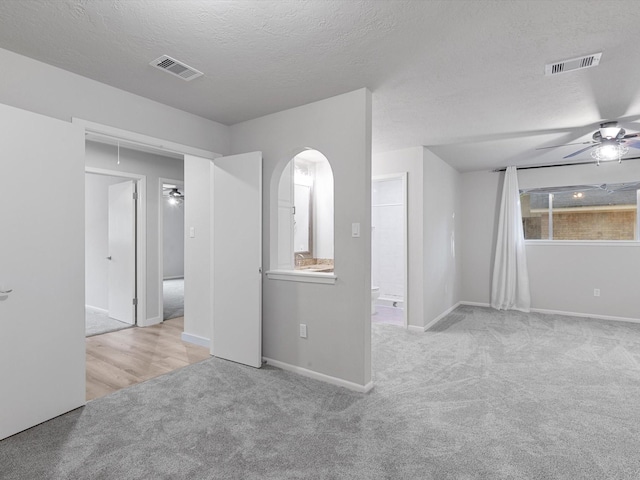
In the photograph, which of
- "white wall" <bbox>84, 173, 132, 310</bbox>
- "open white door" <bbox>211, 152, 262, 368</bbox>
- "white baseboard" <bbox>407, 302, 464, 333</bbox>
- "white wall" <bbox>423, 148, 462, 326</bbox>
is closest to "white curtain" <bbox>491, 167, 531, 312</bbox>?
"white wall" <bbox>423, 148, 462, 326</bbox>

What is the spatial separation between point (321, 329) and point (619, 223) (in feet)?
17.2

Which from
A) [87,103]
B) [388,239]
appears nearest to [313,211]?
[388,239]

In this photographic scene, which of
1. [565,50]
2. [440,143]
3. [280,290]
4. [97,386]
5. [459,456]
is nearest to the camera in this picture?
[459,456]

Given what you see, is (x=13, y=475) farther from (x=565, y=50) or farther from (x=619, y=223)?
(x=619, y=223)

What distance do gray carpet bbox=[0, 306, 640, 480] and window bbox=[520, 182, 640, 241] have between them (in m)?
2.73

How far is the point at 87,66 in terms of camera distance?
250 cm

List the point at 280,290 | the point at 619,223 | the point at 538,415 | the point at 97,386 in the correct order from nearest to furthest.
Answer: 1. the point at 538,415
2. the point at 97,386
3. the point at 280,290
4. the point at 619,223

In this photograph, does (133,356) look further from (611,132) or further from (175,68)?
(611,132)

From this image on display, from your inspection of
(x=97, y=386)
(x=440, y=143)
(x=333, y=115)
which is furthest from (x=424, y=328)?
(x=97, y=386)

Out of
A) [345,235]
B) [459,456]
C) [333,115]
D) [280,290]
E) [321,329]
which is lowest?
[459,456]

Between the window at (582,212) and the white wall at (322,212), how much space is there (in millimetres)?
3429

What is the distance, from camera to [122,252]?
16.9 feet

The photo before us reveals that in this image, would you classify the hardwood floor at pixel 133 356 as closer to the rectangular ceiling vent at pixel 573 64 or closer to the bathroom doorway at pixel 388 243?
the bathroom doorway at pixel 388 243

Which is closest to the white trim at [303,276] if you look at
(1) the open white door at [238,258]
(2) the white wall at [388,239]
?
(1) the open white door at [238,258]
